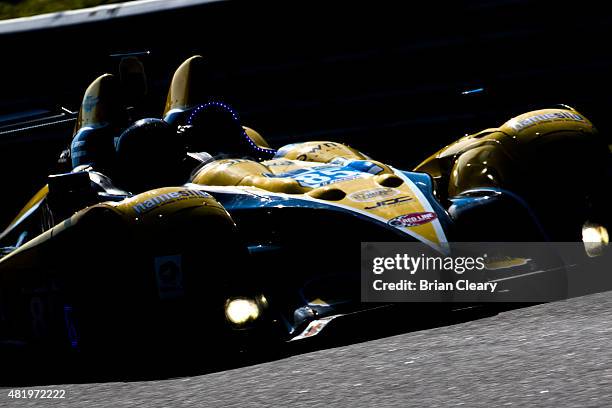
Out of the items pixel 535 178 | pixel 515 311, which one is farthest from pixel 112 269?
pixel 535 178

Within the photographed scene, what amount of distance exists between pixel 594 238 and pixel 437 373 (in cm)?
255

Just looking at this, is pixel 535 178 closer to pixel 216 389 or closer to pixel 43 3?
pixel 216 389

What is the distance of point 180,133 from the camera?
7.66 m

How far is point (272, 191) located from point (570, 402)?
276 cm

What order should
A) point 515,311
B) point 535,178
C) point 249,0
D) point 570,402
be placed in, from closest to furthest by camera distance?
point 570,402 < point 515,311 < point 535,178 < point 249,0

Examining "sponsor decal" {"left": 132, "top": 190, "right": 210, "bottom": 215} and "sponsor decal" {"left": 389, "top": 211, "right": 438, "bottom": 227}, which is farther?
"sponsor decal" {"left": 389, "top": 211, "right": 438, "bottom": 227}

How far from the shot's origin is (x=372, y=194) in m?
6.10

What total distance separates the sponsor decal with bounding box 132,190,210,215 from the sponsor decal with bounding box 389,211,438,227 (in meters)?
0.90

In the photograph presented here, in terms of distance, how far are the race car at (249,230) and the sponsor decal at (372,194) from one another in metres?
0.01

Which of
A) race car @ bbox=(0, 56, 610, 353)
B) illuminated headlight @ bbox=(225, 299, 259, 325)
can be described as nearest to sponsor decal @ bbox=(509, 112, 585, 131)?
race car @ bbox=(0, 56, 610, 353)

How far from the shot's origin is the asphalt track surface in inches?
157

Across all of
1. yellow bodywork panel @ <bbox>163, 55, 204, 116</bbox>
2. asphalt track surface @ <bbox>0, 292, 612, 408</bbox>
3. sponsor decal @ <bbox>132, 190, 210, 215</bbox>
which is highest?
yellow bodywork panel @ <bbox>163, 55, 204, 116</bbox>

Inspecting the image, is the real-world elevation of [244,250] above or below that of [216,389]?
above

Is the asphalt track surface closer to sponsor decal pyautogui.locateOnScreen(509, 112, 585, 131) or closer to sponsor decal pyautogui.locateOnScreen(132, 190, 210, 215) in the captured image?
sponsor decal pyautogui.locateOnScreen(132, 190, 210, 215)
